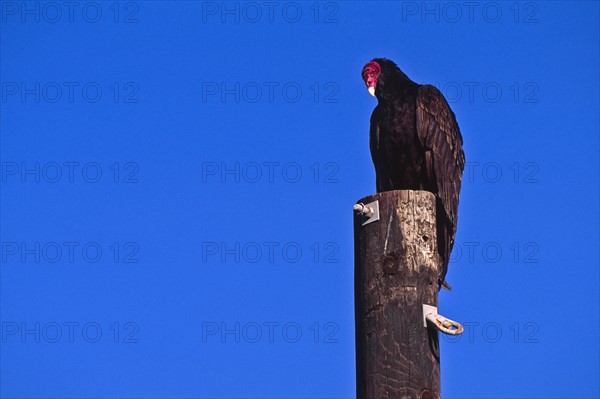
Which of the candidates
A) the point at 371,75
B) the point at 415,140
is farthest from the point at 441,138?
the point at 371,75

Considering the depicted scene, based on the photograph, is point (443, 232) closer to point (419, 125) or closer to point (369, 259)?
point (369, 259)

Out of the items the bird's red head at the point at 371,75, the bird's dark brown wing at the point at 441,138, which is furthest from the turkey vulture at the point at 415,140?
the bird's red head at the point at 371,75

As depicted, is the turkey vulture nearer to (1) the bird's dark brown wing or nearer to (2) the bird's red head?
(1) the bird's dark brown wing

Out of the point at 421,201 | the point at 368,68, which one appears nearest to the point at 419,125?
the point at 368,68

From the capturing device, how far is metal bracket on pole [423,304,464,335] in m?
3.27

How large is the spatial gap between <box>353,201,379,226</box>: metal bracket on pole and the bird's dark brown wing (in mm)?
1515

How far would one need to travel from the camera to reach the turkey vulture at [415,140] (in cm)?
550

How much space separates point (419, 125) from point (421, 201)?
2366 millimetres

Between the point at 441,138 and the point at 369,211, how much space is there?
7.80 ft

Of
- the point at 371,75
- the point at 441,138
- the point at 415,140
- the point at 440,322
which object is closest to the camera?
the point at 440,322

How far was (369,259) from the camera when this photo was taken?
3.44 m

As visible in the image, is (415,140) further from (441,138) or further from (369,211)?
(369,211)

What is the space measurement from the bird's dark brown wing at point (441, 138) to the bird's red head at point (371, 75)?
605 mm

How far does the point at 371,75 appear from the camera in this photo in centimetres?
677
